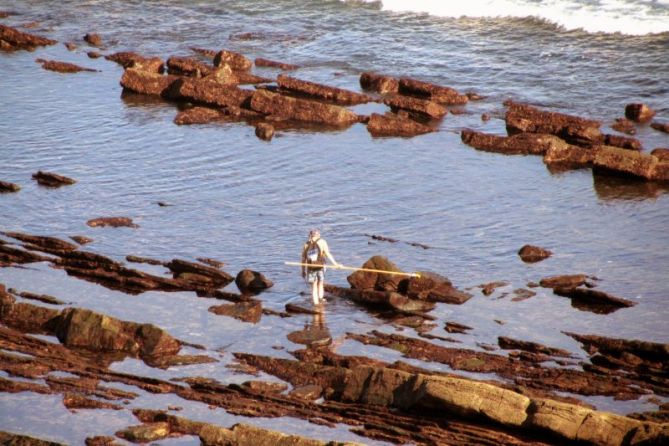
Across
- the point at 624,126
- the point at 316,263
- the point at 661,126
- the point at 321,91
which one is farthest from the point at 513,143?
the point at 316,263

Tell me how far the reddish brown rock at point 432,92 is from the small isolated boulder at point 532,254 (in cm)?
1205

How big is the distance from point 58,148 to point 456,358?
16439 millimetres

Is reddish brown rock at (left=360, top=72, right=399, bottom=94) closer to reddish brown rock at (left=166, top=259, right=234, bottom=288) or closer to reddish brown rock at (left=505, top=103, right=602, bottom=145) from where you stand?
reddish brown rock at (left=505, top=103, right=602, bottom=145)

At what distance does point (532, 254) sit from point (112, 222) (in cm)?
953

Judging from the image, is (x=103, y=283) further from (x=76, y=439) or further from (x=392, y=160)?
(x=392, y=160)

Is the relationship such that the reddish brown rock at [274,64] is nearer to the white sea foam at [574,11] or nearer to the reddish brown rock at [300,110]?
the reddish brown rock at [300,110]

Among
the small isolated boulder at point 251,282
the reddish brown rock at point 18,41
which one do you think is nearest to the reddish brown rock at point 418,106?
the small isolated boulder at point 251,282

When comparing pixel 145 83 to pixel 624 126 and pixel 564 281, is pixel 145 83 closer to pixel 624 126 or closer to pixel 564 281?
pixel 624 126

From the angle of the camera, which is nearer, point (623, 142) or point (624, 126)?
point (623, 142)

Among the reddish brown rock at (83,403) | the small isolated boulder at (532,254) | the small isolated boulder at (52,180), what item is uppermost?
the small isolated boulder at (532,254)

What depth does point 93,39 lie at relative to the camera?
44.3 m

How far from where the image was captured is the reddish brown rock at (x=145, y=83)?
3741 centimetres

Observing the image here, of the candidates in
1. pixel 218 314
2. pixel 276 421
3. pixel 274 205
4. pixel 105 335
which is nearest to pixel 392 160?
pixel 274 205

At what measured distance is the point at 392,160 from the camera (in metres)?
30.8
